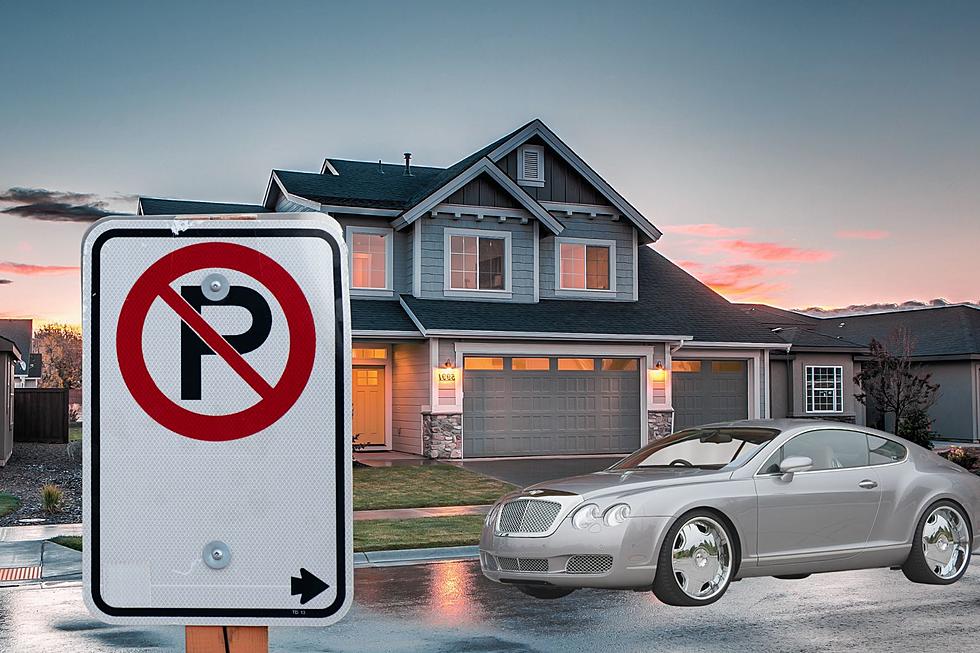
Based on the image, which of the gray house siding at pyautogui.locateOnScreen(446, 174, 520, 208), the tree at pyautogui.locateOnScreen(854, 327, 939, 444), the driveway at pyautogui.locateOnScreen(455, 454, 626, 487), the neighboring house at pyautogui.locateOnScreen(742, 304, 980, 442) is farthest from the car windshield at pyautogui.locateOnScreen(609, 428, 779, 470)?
the neighboring house at pyautogui.locateOnScreen(742, 304, 980, 442)

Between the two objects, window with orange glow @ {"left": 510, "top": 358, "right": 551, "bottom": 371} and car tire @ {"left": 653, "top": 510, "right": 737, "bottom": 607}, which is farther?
window with orange glow @ {"left": 510, "top": 358, "right": 551, "bottom": 371}

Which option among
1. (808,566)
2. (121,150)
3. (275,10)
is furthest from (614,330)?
(808,566)

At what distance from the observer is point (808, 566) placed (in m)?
9.27

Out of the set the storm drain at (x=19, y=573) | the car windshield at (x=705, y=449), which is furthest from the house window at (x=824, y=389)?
the storm drain at (x=19, y=573)

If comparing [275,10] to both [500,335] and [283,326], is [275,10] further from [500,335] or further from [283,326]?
[283,326]

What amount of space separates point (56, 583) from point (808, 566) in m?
7.45

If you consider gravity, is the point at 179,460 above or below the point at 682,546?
above

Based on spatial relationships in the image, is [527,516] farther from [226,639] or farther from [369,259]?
[369,259]

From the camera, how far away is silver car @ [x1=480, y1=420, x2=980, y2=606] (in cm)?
860

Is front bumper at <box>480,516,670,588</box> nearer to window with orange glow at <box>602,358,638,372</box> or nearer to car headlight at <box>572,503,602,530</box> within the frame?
car headlight at <box>572,503,602,530</box>

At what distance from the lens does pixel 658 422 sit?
88.1ft

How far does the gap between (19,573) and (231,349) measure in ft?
34.1

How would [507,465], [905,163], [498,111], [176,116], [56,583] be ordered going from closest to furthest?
[56,583]
[507,465]
[176,116]
[905,163]
[498,111]

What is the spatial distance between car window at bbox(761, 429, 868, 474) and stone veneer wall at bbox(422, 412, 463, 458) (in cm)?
1530
